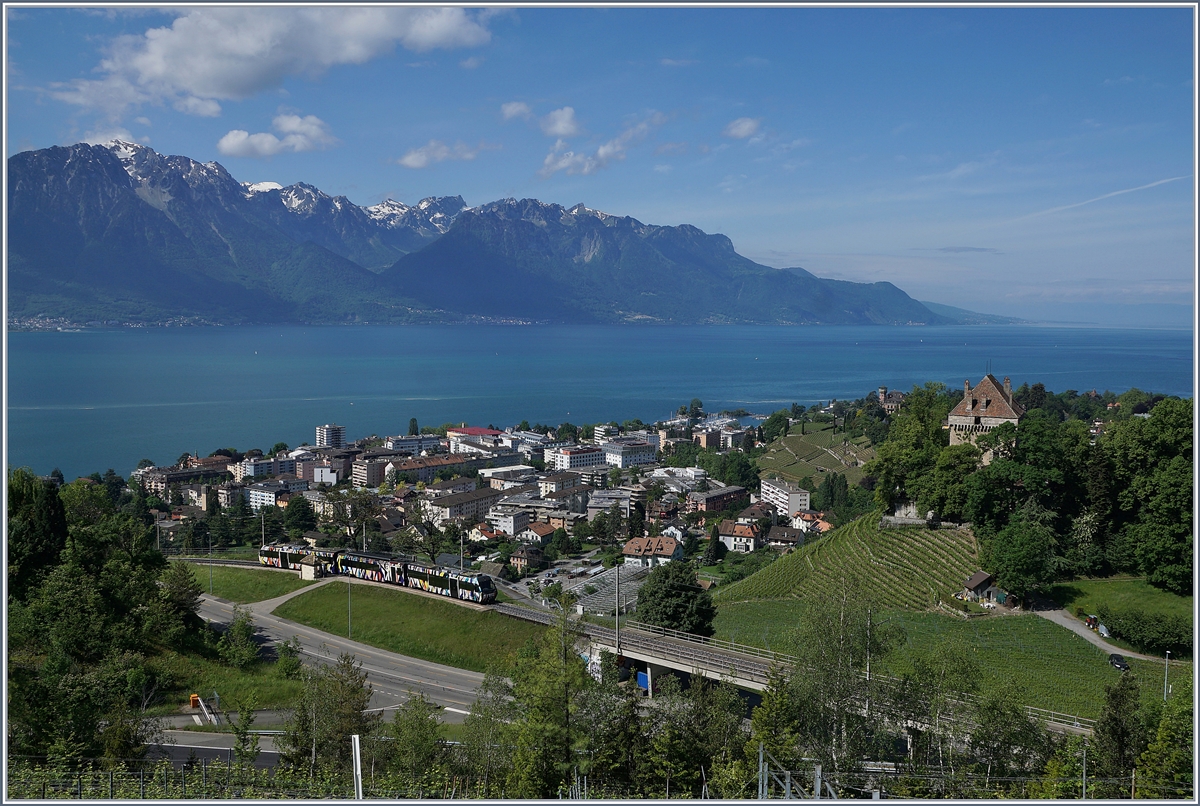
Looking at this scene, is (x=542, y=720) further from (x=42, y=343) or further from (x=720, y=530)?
(x=42, y=343)

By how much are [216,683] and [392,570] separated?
21.3 ft

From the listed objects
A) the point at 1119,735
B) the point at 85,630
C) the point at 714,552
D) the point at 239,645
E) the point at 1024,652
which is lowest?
the point at 714,552

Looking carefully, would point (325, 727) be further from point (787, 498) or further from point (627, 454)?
point (627, 454)

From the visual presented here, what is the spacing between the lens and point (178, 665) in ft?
56.4

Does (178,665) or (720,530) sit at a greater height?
(178,665)

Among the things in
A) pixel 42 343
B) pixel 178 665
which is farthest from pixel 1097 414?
pixel 42 343

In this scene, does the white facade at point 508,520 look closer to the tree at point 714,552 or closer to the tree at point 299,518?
the tree at point 299,518

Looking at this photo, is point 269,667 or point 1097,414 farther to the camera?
point 1097,414

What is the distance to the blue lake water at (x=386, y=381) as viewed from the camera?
74938 mm

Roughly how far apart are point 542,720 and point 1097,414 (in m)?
62.0

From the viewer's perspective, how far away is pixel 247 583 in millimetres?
24672

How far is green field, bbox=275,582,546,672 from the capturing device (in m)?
19.4

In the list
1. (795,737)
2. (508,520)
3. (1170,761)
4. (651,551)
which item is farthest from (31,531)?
(508,520)

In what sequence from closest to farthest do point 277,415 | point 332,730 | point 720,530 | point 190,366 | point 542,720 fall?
point 542,720 → point 332,730 → point 720,530 → point 277,415 → point 190,366
